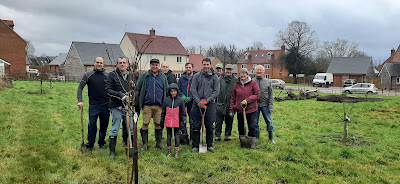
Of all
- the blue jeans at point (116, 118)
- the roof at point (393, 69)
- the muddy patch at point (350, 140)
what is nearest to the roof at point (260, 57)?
the roof at point (393, 69)

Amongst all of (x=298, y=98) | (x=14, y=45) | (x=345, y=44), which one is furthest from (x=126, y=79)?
(x=345, y=44)

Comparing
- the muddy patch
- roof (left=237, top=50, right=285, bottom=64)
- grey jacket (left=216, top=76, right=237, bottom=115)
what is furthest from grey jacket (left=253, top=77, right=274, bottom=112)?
roof (left=237, top=50, right=285, bottom=64)

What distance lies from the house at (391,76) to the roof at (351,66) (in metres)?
4.02

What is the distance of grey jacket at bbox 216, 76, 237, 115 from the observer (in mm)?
→ 7629

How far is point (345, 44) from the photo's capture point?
86.2m

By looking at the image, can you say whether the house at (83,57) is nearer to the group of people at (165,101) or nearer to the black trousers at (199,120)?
the group of people at (165,101)

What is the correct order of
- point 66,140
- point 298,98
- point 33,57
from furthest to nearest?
point 33,57
point 298,98
point 66,140

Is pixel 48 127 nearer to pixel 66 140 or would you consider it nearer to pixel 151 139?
pixel 66 140

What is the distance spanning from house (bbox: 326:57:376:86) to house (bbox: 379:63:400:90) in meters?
3.85

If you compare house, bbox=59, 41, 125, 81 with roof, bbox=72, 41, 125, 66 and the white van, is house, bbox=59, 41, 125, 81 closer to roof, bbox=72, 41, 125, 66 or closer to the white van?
roof, bbox=72, 41, 125, 66

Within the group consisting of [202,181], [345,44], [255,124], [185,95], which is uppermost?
[345,44]

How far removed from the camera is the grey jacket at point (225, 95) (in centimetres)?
763

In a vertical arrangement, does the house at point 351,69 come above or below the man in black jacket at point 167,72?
above

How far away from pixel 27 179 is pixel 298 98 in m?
20.0
